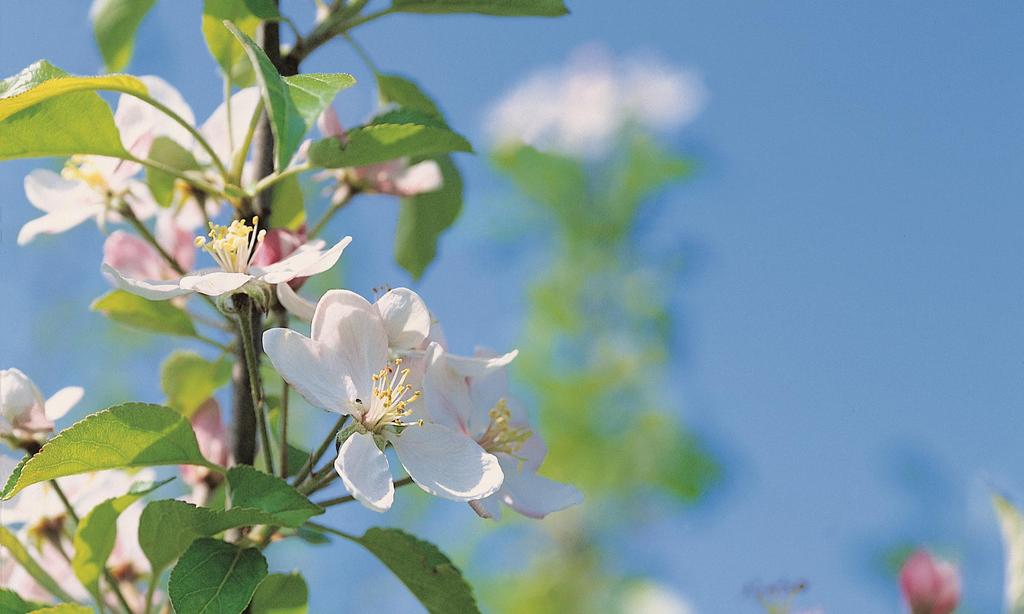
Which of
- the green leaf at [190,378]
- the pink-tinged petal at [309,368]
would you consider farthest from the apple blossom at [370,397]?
the green leaf at [190,378]

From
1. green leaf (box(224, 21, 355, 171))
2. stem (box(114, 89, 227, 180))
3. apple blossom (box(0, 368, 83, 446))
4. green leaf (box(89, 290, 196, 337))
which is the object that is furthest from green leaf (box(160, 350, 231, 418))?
green leaf (box(224, 21, 355, 171))

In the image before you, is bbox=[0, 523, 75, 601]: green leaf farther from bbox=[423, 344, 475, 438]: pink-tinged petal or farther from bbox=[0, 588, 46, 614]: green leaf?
bbox=[423, 344, 475, 438]: pink-tinged petal

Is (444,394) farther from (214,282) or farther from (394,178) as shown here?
(394,178)

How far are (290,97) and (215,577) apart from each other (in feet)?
1.13

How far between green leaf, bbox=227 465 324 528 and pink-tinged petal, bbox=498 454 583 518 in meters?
0.18

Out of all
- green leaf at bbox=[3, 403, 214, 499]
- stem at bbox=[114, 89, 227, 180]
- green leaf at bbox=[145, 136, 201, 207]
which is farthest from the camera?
green leaf at bbox=[145, 136, 201, 207]

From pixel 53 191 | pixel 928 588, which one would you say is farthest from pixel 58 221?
pixel 928 588

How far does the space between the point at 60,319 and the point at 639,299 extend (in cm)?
273

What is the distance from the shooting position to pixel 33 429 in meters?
0.91

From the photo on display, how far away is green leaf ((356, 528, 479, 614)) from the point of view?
2.82 feet

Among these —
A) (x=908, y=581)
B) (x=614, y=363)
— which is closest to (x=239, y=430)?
(x=908, y=581)

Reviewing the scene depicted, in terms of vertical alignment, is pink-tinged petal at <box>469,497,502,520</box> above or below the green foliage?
below

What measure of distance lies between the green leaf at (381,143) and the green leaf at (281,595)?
1.15ft

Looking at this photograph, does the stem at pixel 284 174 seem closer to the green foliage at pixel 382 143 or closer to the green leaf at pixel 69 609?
the green foliage at pixel 382 143
